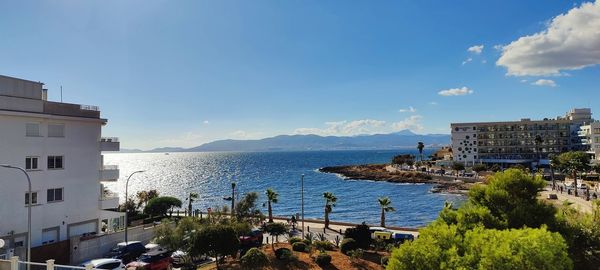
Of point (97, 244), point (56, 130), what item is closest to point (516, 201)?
point (97, 244)

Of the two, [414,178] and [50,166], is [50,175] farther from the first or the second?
[414,178]

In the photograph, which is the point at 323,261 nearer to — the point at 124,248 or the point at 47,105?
the point at 124,248

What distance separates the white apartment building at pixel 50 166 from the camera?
29141mm

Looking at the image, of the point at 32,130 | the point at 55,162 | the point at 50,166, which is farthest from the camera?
the point at 55,162

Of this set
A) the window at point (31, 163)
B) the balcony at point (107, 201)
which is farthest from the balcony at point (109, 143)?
the window at point (31, 163)

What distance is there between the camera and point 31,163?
101ft

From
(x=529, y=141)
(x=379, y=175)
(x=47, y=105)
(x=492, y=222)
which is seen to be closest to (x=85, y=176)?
(x=47, y=105)

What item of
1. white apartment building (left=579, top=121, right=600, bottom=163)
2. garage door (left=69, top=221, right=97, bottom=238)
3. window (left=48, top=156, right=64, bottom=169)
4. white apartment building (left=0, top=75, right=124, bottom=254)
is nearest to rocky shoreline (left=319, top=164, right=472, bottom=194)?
white apartment building (left=579, top=121, right=600, bottom=163)

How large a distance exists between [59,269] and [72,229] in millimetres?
22503

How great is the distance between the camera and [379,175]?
461ft

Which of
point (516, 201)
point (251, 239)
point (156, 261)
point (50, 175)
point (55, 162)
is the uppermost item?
point (55, 162)

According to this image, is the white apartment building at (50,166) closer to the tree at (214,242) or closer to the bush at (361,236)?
the tree at (214,242)

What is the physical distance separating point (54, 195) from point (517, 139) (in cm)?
14796

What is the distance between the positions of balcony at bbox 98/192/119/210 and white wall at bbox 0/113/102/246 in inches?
22.6
